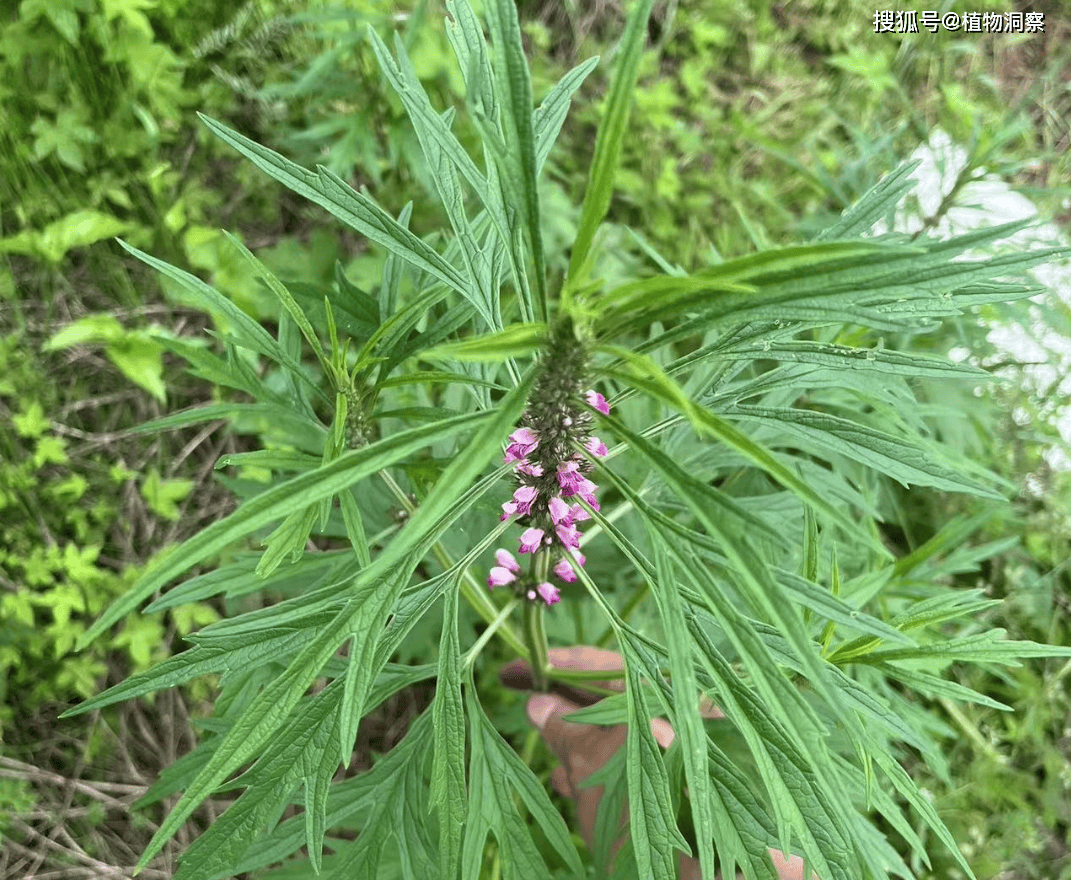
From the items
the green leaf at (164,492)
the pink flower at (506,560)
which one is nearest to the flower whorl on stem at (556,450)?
the pink flower at (506,560)

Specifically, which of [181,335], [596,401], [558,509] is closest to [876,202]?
[596,401]

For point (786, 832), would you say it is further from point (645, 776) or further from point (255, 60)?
point (255, 60)

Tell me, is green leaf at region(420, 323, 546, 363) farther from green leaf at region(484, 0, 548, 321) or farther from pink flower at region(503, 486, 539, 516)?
pink flower at region(503, 486, 539, 516)

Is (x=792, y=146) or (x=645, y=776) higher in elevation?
(x=792, y=146)

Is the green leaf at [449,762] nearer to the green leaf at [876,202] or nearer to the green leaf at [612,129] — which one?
the green leaf at [612,129]

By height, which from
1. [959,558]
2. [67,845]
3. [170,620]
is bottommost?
[67,845]

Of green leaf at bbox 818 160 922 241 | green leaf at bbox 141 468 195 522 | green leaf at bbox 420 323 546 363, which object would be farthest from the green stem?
green leaf at bbox 141 468 195 522

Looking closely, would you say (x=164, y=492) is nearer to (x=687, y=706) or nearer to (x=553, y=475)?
(x=553, y=475)

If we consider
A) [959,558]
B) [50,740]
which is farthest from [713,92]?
[50,740]
